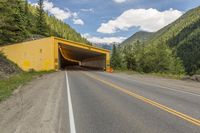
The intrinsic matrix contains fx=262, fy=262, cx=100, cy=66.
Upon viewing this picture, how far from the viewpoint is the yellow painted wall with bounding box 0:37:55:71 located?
43.7 metres

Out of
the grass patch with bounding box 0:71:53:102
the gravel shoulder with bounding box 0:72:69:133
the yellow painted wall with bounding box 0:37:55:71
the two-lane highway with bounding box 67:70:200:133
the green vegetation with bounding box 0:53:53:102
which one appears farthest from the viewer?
the yellow painted wall with bounding box 0:37:55:71

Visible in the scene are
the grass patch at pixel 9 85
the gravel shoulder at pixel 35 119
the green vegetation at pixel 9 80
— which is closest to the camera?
the gravel shoulder at pixel 35 119

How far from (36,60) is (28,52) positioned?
6.26ft

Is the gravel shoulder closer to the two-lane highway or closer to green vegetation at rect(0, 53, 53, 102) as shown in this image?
the two-lane highway

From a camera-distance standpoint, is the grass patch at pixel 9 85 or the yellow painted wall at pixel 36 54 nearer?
the grass patch at pixel 9 85

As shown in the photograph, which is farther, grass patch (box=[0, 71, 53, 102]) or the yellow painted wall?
the yellow painted wall

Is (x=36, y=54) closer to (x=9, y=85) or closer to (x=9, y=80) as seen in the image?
(x=9, y=80)

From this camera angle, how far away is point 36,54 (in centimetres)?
4400

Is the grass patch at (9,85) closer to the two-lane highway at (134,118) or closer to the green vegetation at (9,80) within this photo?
the green vegetation at (9,80)

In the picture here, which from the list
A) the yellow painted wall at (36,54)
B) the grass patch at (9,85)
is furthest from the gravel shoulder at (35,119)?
the yellow painted wall at (36,54)

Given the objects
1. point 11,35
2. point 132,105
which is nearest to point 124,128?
point 132,105

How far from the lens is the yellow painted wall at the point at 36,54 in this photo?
43709 mm

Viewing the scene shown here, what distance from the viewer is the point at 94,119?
8.35m

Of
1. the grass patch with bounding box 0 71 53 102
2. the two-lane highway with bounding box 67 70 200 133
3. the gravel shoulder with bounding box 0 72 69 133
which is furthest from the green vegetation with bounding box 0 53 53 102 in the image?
the two-lane highway with bounding box 67 70 200 133
